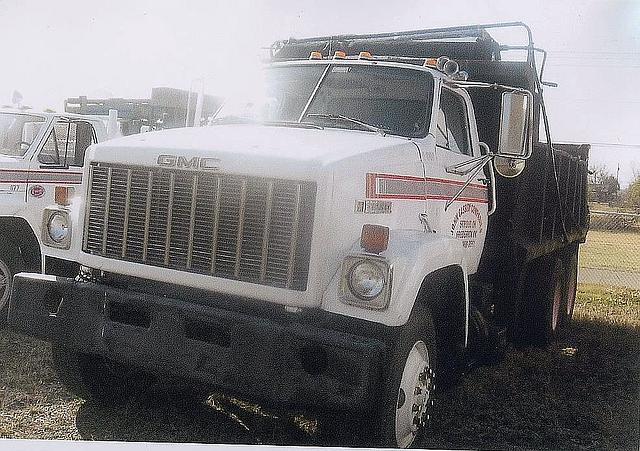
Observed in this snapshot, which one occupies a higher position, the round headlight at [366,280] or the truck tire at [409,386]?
the round headlight at [366,280]

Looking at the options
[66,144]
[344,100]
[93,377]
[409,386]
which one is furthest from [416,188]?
[66,144]

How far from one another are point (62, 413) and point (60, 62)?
4.23 ft

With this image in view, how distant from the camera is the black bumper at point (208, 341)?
73.2 inches

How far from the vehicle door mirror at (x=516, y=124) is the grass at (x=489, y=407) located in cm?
71

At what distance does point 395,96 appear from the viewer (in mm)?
2498

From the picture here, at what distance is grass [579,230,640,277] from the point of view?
8.68 feet

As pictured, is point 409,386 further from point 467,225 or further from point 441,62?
point 441,62

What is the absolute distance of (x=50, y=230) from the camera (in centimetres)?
234

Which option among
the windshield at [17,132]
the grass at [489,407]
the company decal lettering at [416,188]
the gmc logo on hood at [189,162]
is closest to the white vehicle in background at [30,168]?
the windshield at [17,132]

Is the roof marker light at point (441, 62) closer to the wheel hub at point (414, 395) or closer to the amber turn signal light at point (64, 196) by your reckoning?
the wheel hub at point (414, 395)

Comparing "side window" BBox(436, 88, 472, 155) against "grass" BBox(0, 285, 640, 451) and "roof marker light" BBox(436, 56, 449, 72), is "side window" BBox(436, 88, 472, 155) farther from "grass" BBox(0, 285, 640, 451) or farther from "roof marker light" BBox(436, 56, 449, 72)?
"grass" BBox(0, 285, 640, 451)

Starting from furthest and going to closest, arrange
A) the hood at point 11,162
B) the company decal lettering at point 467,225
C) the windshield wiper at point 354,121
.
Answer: the hood at point 11,162 → the company decal lettering at point 467,225 → the windshield wiper at point 354,121

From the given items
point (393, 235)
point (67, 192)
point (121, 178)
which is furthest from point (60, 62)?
point (393, 235)

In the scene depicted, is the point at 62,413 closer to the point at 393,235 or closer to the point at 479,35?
the point at 393,235
